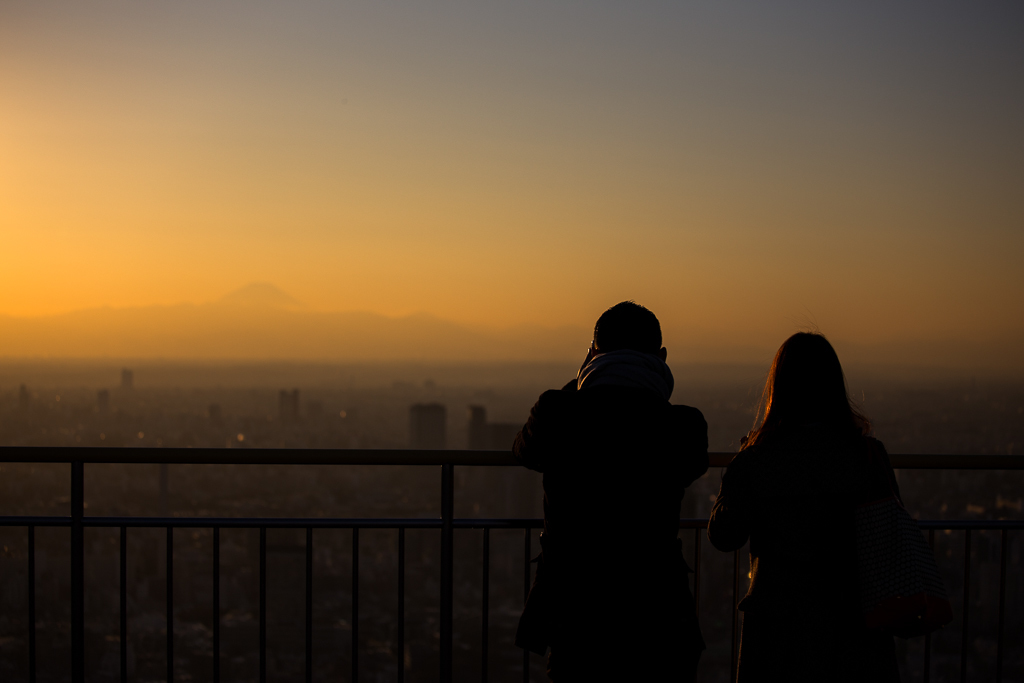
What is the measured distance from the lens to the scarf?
95.7 inches

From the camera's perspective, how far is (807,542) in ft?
8.24

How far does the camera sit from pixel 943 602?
2.41 meters

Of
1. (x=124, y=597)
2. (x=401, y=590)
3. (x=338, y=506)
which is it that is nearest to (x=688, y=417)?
(x=401, y=590)

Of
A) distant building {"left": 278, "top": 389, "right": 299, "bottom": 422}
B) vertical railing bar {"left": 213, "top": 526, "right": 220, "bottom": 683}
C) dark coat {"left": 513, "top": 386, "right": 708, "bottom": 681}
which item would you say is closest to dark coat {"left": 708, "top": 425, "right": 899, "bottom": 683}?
dark coat {"left": 513, "top": 386, "right": 708, "bottom": 681}

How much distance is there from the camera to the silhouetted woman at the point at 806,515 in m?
2.47

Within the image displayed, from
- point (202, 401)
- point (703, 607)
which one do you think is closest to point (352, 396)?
point (202, 401)

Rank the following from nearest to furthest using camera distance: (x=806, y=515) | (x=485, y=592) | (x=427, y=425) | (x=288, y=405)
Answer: (x=806, y=515) → (x=485, y=592) → (x=427, y=425) → (x=288, y=405)

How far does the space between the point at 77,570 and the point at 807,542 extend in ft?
10.5

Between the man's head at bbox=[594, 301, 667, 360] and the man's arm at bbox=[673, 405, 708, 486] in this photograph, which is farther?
the man's head at bbox=[594, 301, 667, 360]

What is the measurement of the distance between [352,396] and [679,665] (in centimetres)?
2679

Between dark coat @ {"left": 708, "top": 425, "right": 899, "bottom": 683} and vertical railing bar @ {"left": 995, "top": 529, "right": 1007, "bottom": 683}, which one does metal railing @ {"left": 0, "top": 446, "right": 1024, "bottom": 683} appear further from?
dark coat @ {"left": 708, "top": 425, "right": 899, "bottom": 683}

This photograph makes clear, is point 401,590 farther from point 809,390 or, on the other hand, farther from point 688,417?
point 809,390

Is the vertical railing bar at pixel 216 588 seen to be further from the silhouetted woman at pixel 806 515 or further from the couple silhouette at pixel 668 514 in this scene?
the silhouetted woman at pixel 806 515

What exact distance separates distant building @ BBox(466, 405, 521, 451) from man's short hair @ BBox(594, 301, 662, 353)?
4.60m
